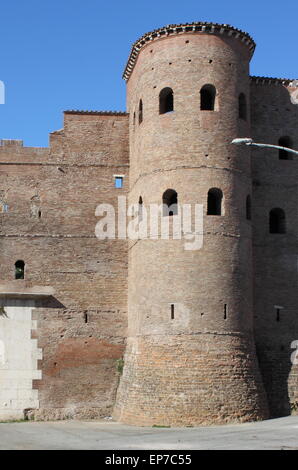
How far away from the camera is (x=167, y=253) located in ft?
67.3

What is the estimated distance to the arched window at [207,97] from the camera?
70.2ft

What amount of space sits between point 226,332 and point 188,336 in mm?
1080

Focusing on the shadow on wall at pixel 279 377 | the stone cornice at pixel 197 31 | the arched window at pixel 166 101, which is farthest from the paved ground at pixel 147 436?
the stone cornice at pixel 197 31

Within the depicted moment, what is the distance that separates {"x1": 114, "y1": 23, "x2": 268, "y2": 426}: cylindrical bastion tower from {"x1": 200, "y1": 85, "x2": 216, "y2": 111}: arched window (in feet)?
0.11

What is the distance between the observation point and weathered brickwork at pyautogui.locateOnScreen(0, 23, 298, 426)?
19859 mm

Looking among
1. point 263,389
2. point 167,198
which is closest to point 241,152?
point 167,198

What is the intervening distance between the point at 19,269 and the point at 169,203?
582 cm

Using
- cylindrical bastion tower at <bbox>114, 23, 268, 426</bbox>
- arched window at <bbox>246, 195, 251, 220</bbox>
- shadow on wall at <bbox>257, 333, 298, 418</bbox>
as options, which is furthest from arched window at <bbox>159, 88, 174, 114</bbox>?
shadow on wall at <bbox>257, 333, 298, 418</bbox>

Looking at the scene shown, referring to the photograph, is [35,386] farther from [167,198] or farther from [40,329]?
[167,198]

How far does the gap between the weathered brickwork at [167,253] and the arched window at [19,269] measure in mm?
222

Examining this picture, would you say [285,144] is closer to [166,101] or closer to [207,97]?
[207,97]

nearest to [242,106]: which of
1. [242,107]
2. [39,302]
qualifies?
[242,107]

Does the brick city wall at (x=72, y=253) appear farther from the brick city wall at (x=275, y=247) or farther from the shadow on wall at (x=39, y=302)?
the brick city wall at (x=275, y=247)

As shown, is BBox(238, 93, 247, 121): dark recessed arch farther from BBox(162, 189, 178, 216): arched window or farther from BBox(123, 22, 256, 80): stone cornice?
BBox(162, 189, 178, 216): arched window
